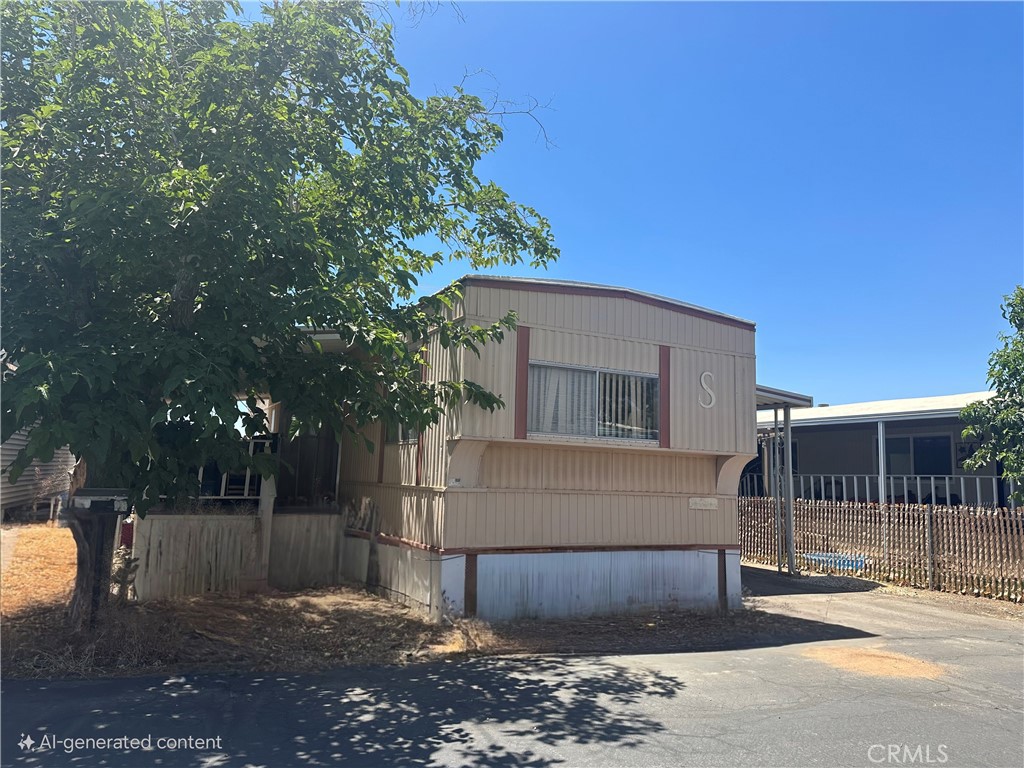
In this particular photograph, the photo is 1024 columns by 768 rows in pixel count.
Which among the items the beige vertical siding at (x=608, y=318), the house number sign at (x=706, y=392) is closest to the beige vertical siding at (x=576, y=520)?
the house number sign at (x=706, y=392)

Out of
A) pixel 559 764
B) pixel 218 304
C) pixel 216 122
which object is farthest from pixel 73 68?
pixel 559 764

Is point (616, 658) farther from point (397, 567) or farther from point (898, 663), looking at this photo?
point (397, 567)

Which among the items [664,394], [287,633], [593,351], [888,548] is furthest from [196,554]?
[888,548]

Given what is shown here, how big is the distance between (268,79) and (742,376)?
767 centimetres

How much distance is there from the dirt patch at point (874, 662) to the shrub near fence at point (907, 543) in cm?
489

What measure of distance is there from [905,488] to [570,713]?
14846mm

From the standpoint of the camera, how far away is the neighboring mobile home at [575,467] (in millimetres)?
9266

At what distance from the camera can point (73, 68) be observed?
6.40 m

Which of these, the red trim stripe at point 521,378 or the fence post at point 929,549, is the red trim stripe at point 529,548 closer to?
the red trim stripe at point 521,378

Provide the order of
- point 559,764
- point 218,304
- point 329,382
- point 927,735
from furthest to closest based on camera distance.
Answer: point 329,382, point 218,304, point 927,735, point 559,764

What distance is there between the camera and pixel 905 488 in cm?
1769

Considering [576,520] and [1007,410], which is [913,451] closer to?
[1007,410]

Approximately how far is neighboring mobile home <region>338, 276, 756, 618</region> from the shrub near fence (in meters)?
3.30

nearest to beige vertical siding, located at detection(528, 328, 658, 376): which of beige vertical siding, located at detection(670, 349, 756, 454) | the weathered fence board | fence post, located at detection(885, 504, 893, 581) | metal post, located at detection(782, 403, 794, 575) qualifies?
beige vertical siding, located at detection(670, 349, 756, 454)
